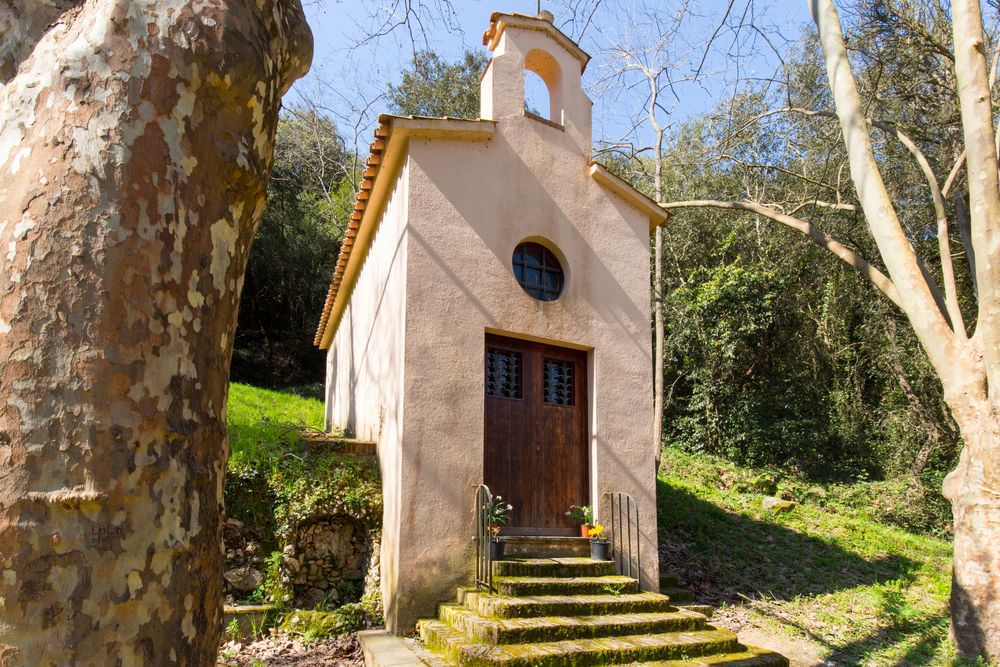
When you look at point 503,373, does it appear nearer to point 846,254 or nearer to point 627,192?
point 627,192

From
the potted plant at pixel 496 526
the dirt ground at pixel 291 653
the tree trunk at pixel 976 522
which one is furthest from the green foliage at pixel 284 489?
the tree trunk at pixel 976 522

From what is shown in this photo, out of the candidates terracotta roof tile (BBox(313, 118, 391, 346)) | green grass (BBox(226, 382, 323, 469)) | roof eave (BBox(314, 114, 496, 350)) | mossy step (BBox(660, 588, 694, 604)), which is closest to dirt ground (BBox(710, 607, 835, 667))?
mossy step (BBox(660, 588, 694, 604))

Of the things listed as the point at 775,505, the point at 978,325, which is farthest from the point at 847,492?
the point at 978,325

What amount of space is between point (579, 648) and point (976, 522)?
4.50 m

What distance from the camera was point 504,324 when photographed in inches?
310

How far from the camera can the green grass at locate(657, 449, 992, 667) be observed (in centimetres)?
808

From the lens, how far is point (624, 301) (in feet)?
29.1

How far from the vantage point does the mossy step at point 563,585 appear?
6.62m

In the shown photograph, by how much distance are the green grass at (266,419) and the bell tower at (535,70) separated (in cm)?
467

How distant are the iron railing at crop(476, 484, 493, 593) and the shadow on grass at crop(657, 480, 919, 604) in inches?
152

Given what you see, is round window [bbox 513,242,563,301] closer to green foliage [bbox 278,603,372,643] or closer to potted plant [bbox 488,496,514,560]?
potted plant [bbox 488,496,514,560]

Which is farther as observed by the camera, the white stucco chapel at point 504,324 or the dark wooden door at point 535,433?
the dark wooden door at point 535,433

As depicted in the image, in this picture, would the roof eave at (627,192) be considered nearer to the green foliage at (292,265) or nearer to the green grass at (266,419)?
the green grass at (266,419)

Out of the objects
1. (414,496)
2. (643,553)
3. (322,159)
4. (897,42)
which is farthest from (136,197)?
(322,159)
